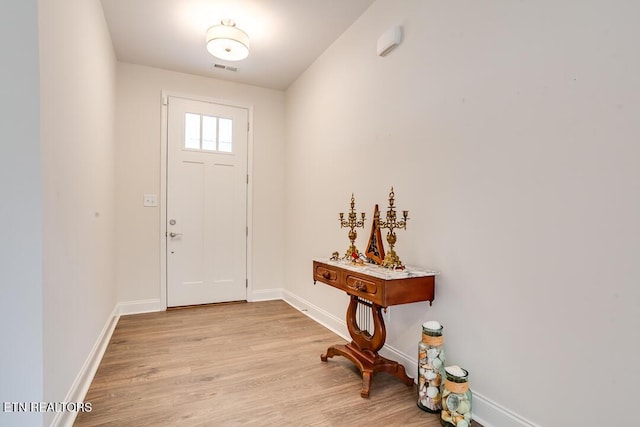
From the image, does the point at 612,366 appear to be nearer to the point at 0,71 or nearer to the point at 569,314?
the point at 569,314

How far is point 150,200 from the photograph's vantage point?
3734 mm

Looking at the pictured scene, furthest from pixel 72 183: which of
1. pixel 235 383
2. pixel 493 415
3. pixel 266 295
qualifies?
pixel 266 295

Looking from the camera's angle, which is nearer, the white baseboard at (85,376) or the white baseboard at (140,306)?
the white baseboard at (85,376)

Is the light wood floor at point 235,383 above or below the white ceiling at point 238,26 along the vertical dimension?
below

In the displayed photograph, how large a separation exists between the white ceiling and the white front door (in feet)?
1.84

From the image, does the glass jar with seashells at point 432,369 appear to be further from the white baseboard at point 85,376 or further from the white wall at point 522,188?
the white baseboard at point 85,376

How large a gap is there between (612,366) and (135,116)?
4334mm

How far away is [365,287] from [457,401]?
2.39ft

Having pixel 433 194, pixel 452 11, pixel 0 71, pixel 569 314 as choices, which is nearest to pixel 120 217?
pixel 0 71

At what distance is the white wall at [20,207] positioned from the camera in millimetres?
1290

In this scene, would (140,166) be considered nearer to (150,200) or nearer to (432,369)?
(150,200)

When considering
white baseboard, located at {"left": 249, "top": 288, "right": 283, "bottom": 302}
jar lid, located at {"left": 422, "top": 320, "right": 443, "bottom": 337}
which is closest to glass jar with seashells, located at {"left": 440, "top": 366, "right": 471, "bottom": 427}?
jar lid, located at {"left": 422, "top": 320, "right": 443, "bottom": 337}

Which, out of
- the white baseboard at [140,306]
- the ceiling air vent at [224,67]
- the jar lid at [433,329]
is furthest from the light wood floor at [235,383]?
the ceiling air vent at [224,67]

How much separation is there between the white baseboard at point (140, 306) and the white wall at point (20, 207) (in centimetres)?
249
